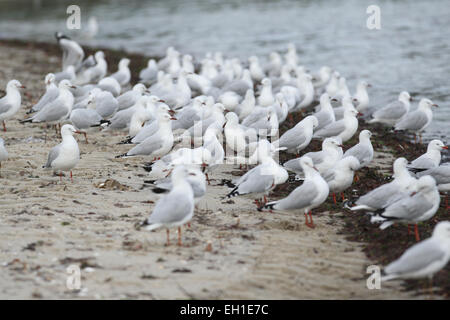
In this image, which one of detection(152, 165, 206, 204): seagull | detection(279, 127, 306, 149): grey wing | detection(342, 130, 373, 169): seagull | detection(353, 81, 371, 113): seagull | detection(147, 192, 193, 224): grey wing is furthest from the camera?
detection(353, 81, 371, 113): seagull

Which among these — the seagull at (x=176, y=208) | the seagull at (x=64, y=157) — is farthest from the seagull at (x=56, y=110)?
the seagull at (x=176, y=208)

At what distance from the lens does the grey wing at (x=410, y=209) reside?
7223mm

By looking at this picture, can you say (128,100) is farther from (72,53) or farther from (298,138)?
(72,53)

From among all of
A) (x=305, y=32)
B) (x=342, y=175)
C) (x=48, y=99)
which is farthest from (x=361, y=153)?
(x=305, y=32)

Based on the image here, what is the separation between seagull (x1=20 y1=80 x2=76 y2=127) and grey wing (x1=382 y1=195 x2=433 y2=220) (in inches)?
277

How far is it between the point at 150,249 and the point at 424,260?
2813 mm

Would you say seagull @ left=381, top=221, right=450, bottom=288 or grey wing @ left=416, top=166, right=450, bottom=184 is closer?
seagull @ left=381, top=221, right=450, bottom=288

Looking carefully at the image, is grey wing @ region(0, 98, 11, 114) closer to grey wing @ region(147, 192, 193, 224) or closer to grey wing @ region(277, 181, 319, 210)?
grey wing @ region(147, 192, 193, 224)

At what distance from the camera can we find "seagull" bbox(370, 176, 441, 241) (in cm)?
723

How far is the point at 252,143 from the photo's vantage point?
1074 centimetres

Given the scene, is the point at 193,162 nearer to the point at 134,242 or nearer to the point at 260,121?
the point at 134,242

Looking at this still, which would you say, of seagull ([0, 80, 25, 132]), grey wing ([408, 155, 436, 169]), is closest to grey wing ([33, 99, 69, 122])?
seagull ([0, 80, 25, 132])

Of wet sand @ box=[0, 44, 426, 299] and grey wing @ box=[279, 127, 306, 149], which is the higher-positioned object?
grey wing @ box=[279, 127, 306, 149]

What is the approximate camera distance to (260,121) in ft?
38.4
